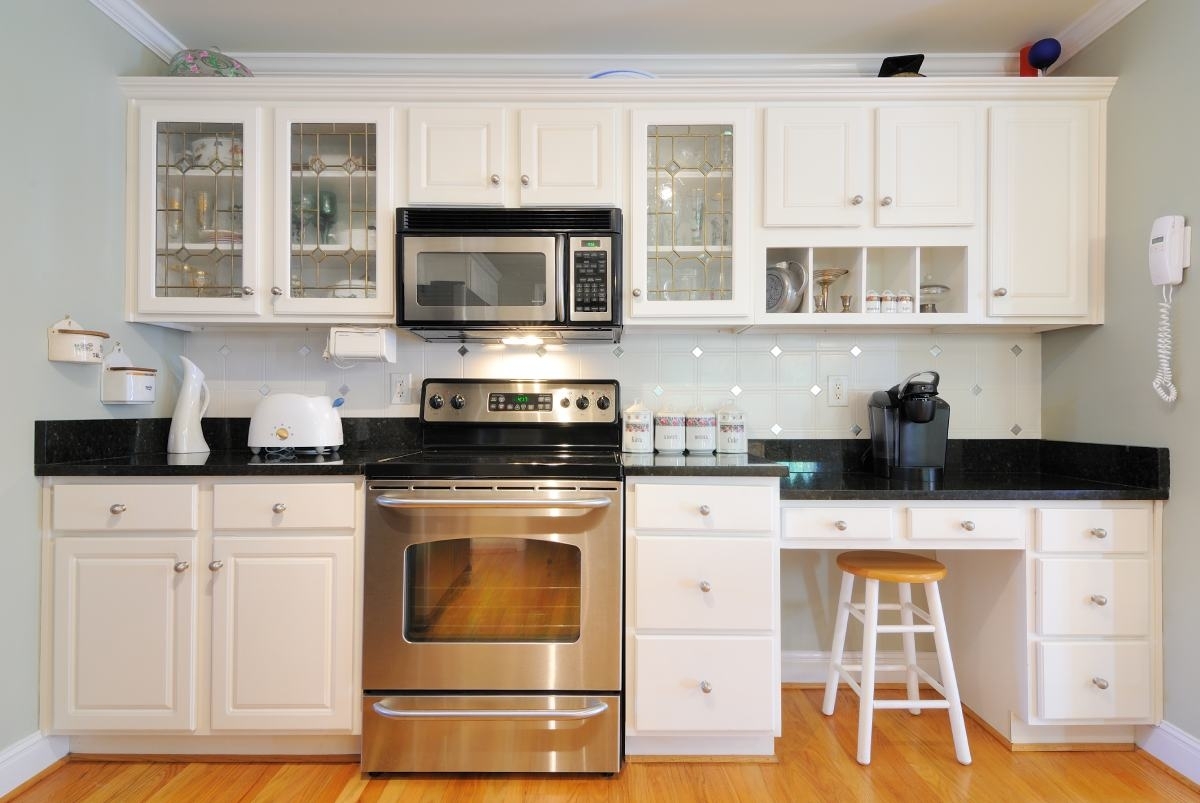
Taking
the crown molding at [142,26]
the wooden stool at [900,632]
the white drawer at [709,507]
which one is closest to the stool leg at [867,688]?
the wooden stool at [900,632]

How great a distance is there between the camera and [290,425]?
6.87ft

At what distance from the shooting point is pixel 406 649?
1.79m

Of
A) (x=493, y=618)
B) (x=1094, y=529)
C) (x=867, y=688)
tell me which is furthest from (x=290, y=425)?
(x=1094, y=529)

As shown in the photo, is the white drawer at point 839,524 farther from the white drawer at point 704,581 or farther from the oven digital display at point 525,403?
the oven digital display at point 525,403

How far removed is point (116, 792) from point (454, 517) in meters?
1.21

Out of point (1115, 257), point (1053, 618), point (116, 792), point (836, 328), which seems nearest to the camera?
point (116, 792)

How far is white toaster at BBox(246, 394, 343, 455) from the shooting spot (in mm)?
2092

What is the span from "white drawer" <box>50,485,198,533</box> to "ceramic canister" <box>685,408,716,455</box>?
159 cm

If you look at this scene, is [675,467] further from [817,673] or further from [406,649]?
[817,673]

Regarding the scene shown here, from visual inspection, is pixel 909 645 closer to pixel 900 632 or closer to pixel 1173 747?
pixel 900 632

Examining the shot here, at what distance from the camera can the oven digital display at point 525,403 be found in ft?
7.68

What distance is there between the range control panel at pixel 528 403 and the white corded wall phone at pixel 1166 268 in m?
1.70

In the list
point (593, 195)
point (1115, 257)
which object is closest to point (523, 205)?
point (593, 195)

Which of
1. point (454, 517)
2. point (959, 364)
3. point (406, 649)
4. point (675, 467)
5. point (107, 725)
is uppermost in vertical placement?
point (959, 364)
